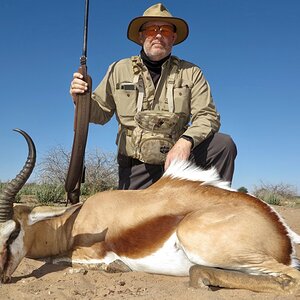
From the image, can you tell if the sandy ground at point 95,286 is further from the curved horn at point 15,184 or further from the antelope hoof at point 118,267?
the curved horn at point 15,184

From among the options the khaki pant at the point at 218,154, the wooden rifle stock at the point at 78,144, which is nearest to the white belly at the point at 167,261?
the wooden rifle stock at the point at 78,144

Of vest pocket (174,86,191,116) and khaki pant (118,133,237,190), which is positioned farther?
vest pocket (174,86,191,116)

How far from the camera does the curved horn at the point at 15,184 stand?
143 inches

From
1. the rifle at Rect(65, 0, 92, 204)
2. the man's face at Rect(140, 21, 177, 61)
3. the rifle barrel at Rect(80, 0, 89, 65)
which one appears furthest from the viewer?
the man's face at Rect(140, 21, 177, 61)

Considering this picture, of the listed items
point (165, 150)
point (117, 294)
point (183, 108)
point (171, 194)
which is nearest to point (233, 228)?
point (171, 194)

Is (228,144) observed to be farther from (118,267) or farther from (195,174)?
(118,267)

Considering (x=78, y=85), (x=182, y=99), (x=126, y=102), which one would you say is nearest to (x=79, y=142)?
(x=78, y=85)

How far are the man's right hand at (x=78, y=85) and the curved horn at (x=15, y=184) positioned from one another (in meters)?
1.35

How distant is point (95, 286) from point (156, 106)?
2.76 meters

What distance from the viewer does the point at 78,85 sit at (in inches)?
192

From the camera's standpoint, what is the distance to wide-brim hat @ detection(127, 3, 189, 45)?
221 inches

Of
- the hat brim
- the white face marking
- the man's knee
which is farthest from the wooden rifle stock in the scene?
the man's knee

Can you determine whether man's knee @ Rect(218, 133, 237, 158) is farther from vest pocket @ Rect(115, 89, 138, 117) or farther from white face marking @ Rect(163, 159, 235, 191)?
white face marking @ Rect(163, 159, 235, 191)

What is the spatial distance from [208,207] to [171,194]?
0.36 m
